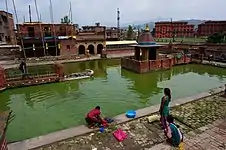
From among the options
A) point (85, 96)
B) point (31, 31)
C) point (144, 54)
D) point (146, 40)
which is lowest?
point (85, 96)

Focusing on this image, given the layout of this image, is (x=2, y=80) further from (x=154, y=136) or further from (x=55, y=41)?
(x=55, y=41)

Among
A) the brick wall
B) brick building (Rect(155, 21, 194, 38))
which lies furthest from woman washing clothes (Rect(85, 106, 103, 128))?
brick building (Rect(155, 21, 194, 38))

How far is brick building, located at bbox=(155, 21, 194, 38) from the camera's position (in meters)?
73.5

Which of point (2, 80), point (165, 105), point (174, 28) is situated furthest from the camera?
point (174, 28)

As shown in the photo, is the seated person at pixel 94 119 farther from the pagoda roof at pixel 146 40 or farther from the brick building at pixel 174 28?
the brick building at pixel 174 28

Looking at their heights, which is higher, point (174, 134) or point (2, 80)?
point (2, 80)

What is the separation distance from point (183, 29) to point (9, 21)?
5976 centimetres

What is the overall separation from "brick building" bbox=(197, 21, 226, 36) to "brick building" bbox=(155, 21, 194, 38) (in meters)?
5.23

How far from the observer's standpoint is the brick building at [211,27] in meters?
61.2

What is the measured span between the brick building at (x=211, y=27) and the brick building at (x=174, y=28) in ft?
17.2

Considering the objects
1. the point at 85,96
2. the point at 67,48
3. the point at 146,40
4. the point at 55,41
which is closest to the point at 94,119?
the point at 85,96

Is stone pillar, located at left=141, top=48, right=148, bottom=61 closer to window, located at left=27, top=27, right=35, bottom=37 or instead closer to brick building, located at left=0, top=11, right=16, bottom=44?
window, located at left=27, top=27, right=35, bottom=37

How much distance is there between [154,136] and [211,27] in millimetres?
67210

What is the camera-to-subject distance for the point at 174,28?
73.3m
